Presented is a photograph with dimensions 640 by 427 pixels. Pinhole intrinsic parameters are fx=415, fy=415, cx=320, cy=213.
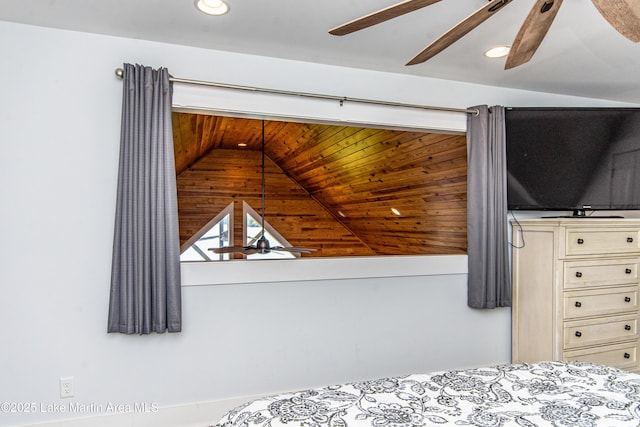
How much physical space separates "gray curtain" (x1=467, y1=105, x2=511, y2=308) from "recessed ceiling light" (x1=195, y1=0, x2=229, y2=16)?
1.80 meters

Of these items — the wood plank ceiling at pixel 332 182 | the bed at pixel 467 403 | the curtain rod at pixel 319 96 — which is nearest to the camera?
the bed at pixel 467 403

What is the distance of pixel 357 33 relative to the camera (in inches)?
88.1

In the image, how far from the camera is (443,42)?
59.9 inches

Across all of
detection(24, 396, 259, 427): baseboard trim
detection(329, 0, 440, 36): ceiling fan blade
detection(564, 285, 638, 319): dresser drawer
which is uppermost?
detection(329, 0, 440, 36): ceiling fan blade

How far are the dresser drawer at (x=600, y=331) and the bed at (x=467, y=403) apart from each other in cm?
123

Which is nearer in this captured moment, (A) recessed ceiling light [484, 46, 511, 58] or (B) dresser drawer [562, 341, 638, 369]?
(A) recessed ceiling light [484, 46, 511, 58]

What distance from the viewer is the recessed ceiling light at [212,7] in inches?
75.7

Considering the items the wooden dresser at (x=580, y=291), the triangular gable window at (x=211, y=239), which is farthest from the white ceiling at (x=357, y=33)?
the triangular gable window at (x=211, y=239)

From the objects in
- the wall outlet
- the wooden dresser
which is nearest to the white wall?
the wall outlet

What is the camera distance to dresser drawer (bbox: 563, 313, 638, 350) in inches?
107

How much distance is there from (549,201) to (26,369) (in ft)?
11.1

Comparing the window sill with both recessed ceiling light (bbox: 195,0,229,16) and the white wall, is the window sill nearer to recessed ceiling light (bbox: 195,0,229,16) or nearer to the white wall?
the white wall

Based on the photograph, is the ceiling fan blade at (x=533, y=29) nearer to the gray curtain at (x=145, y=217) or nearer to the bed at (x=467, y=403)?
the bed at (x=467, y=403)

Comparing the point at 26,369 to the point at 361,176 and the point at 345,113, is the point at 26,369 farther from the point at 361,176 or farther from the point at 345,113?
the point at 361,176
